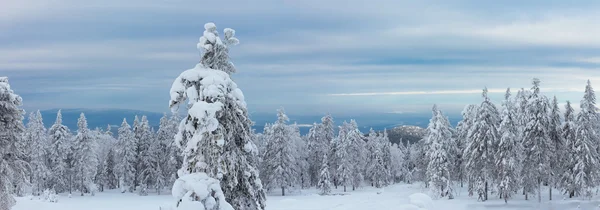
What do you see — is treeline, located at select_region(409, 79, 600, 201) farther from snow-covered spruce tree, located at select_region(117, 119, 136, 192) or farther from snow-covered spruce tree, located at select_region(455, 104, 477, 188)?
snow-covered spruce tree, located at select_region(117, 119, 136, 192)

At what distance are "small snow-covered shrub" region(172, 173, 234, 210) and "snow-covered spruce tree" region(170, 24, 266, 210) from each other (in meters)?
0.75

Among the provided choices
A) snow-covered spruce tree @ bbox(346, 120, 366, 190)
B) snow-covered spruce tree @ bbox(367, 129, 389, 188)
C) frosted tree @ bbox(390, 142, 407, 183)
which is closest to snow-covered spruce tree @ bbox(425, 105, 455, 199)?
snow-covered spruce tree @ bbox(346, 120, 366, 190)

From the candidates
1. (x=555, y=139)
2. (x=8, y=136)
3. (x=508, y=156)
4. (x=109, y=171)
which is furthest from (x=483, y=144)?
(x=109, y=171)

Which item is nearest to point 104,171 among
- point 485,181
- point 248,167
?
point 485,181

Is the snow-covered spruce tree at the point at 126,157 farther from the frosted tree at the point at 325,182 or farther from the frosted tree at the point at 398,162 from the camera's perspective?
the frosted tree at the point at 398,162

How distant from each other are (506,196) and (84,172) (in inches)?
2117

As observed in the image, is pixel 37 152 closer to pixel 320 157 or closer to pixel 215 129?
pixel 320 157

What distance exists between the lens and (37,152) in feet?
221

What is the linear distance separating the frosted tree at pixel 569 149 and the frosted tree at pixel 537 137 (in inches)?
113

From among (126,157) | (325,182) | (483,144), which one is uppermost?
(483,144)

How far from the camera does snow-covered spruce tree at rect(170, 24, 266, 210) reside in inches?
493

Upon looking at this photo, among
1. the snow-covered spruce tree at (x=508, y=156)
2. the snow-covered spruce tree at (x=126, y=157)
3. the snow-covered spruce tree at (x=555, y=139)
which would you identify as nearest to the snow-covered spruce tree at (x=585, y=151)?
the snow-covered spruce tree at (x=555, y=139)

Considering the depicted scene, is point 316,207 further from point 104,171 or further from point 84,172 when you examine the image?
point 104,171

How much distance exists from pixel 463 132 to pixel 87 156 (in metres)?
50.0
